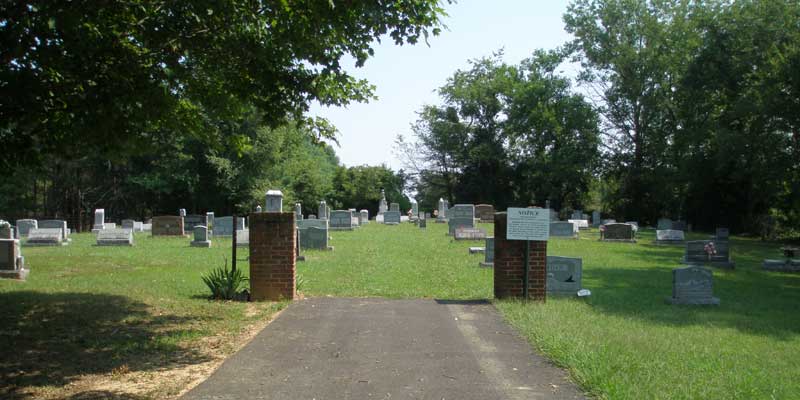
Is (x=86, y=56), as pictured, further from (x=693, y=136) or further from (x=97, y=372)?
(x=693, y=136)

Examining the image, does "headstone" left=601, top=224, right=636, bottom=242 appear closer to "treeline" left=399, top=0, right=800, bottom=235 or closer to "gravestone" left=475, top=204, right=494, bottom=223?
"treeline" left=399, top=0, right=800, bottom=235

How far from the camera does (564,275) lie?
1188 cm

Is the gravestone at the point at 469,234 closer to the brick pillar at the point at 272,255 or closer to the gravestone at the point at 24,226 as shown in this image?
the brick pillar at the point at 272,255

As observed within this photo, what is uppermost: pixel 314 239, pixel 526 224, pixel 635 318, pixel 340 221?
pixel 526 224

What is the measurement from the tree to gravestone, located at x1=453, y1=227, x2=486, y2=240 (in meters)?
16.2

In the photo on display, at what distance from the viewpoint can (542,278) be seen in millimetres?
10219

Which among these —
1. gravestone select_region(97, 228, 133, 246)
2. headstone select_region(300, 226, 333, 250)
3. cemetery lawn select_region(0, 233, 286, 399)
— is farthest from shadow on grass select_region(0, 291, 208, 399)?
gravestone select_region(97, 228, 133, 246)

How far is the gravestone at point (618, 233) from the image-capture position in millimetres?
27312

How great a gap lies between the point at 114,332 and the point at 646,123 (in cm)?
4571

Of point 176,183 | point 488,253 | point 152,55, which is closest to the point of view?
point 152,55

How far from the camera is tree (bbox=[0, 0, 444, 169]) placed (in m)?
7.59

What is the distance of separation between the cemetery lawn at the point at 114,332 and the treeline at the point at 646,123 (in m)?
20.4

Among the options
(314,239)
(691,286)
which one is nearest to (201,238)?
(314,239)

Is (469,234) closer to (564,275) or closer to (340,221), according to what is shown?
(340,221)
